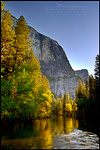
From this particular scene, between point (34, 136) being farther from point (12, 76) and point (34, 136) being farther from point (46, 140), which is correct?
point (12, 76)

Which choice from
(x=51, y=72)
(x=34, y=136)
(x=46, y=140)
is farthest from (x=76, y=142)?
(x=51, y=72)

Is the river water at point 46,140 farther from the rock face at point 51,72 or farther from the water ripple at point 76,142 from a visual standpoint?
the rock face at point 51,72

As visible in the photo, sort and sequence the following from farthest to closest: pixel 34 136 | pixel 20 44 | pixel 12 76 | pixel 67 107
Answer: pixel 67 107, pixel 20 44, pixel 12 76, pixel 34 136

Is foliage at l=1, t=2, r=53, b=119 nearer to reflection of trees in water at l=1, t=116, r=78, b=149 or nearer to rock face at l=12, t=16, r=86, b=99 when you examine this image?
reflection of trees in water at l=1, t=116, r=78, b=149

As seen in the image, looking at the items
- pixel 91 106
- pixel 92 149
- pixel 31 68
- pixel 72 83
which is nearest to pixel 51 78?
pixel 72 83

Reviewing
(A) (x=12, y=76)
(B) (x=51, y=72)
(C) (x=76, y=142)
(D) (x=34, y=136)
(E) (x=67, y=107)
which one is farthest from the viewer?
(B) (x=51, y=72)

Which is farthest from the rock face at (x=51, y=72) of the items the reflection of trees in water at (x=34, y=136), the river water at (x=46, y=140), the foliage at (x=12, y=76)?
the river water at (x=46, y=140)

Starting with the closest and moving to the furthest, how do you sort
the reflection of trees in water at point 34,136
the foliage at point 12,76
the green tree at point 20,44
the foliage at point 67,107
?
the reflection of trees in water at point 34,136 → the foliage at point 12,76 → the green tree at point 20,44 → the foliage at point 67,107

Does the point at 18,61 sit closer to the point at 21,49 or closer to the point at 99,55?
the point at 21,49

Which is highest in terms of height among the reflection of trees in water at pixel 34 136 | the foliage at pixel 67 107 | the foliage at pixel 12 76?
the foliage at pixel 12 76

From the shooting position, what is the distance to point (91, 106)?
36.3 metres

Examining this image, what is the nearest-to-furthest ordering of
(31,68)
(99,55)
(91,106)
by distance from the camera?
(31,68) → (99,55) → (91,106)

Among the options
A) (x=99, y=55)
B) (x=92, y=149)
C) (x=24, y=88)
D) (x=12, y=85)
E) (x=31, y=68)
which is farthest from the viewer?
(x=99, y=55)

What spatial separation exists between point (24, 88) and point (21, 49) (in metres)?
6.05
